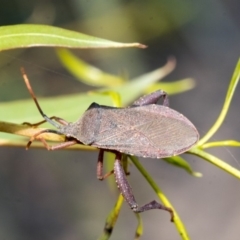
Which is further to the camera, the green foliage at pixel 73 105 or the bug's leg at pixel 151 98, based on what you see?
the bug's leg at pixel 151 98

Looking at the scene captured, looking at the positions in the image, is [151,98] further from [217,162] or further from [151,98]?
[217,162]

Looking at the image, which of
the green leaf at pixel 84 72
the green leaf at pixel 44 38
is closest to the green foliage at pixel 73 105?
the green leaf at pixel 44 38

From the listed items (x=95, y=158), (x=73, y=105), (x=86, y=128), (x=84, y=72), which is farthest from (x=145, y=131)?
(x=95, y=158)

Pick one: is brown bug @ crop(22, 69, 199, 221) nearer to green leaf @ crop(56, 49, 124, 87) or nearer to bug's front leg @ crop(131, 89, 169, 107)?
bug's front leg @ crop(131, 89, 169, 107)

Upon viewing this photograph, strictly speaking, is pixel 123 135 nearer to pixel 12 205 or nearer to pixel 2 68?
pixel 2 68

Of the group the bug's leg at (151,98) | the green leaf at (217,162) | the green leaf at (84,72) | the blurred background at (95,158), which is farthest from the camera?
the blurred background at (95,158)

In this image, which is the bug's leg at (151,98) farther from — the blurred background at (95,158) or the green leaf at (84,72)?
the blurred background at (95,158)

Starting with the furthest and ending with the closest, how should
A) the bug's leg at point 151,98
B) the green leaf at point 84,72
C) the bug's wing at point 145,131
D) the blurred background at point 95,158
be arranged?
1. the blurred background at point 95,158
2. the green leaf at point 84,72
3. the bug's leg at point 151,98
4. the bug's wing at point 145,131

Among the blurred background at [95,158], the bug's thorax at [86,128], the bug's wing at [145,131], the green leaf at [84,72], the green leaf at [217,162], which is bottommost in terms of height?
the blurred background at [95,158]
